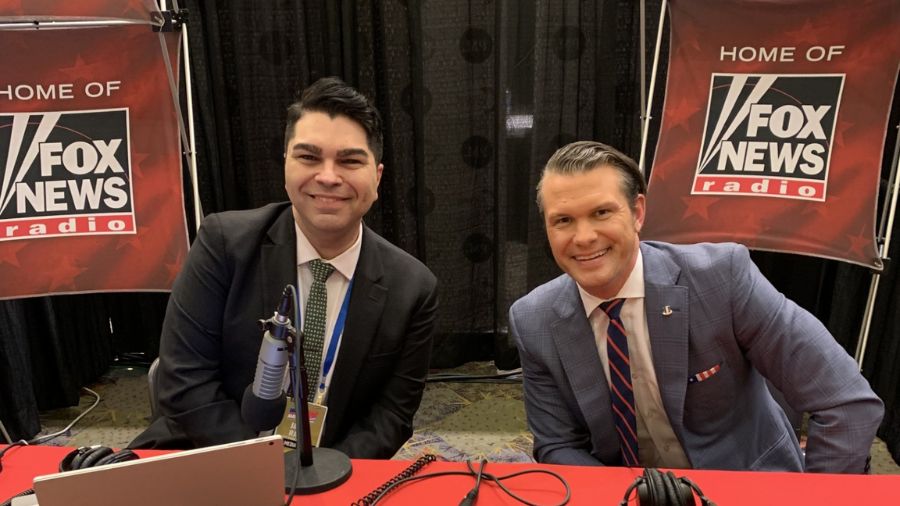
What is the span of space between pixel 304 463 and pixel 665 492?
604mm

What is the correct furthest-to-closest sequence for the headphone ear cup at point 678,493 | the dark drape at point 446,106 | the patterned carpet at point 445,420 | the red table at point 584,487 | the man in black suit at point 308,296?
the dark drape at point 446,106
the patterned carpet at point 445,420
the man in black suit at point 308,296
the red table at point 584,487
the headphone ear cup at point 678,493

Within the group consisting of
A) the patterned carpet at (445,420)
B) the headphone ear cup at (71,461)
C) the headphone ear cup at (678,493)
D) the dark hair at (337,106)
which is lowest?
the patterned carpet at (445,420)

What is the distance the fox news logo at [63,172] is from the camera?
7.40 ft

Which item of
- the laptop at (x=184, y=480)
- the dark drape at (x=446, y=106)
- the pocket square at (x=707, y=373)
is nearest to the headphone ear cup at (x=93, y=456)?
the laptop at (x=184, y=480)

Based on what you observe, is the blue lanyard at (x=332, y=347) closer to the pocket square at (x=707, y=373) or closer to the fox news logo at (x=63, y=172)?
the pocket square at (x=707, y=373)

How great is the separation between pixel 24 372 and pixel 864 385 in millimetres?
2981

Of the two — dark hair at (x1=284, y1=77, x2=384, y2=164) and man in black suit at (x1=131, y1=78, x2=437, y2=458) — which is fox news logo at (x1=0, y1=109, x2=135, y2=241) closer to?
man in black suit at (x1=131, y1=78, x2=437, y2=458)

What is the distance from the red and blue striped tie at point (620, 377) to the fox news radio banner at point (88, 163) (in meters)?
1.57

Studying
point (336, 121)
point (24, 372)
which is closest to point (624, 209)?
point (336, 121)

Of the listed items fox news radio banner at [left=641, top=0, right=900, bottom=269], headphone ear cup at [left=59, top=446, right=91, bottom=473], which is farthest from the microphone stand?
fox news radio banner at [left=641, top=0, right=900, bottom=269]

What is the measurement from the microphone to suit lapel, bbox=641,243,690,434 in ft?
2.72

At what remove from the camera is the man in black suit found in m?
1.67

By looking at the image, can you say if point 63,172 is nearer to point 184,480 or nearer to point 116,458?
point 116,458

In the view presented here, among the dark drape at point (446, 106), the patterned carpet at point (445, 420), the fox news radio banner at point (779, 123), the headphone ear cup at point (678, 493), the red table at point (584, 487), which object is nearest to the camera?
the headphone ear cup at point (678, 493)
